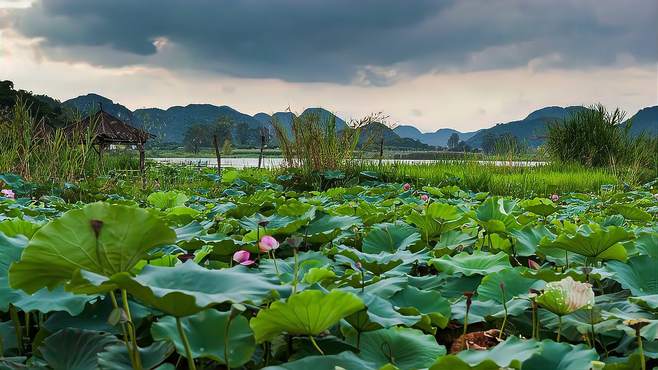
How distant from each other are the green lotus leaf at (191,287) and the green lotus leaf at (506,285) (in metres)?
0.51

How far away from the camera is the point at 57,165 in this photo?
6.14 m

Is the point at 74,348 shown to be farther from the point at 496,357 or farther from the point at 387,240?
the point at 387,240

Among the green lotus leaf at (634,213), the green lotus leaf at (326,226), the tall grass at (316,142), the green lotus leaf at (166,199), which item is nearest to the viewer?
the green lotus leaf at (326,226)

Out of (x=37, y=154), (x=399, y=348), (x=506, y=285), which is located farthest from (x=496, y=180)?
(x=399, y=348)

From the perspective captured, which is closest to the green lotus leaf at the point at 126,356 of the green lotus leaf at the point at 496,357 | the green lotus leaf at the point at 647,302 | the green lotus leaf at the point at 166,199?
the green lotus leaf at the point at 496,357

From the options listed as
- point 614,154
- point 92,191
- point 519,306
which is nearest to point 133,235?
point 519,306

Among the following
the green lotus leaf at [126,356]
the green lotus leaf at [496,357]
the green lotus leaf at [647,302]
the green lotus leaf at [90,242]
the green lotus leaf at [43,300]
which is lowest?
the green lotus leaf at [126,356]

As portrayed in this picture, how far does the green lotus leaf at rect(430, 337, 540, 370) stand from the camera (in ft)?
2.08

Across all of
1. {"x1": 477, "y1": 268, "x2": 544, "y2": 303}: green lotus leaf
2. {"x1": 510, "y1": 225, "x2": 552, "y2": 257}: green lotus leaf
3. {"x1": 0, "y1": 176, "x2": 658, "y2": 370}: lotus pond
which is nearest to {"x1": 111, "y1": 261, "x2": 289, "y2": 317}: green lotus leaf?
{"x1": 0, "y1": 176, "x2": 658, "y2": 370}: lotus pond

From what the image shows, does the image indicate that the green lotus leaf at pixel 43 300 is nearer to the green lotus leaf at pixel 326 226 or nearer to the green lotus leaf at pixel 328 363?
the green lotus leaf at pixel 328 363

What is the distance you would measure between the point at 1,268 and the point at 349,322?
65 cm

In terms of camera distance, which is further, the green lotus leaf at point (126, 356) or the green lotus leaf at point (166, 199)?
the green lotus leaf at point (166, 199)

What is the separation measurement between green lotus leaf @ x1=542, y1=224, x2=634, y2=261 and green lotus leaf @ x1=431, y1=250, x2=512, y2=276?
11cm

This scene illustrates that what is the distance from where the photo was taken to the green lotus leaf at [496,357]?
24.9 inches
